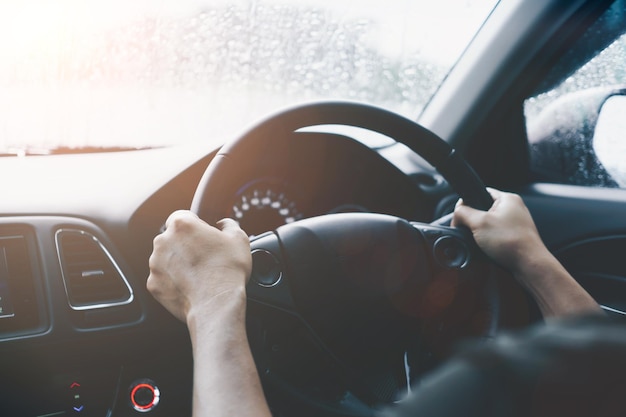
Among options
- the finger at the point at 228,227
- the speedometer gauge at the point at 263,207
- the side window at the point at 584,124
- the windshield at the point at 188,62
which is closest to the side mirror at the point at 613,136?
the side window at the point at 584,124

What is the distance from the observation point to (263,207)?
7.75ft

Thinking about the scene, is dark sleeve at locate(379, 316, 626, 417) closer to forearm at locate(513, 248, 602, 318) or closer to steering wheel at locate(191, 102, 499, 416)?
steering wheel at locate(191, 102, 499, 416)

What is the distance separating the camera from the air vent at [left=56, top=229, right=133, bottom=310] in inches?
80.1

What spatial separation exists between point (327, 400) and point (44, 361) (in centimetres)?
83

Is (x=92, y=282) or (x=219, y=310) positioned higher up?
(x=219, y=310)

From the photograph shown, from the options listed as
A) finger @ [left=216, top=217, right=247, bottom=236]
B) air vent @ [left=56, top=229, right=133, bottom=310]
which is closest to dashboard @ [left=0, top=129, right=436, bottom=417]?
air vent @ [left=56, top=229, right=133, bottom=310]

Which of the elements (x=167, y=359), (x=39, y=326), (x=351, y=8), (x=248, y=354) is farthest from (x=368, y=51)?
(x=248, y=354)

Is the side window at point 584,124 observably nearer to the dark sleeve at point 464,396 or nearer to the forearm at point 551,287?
the forearm at point 551,287

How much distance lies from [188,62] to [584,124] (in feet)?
4.46

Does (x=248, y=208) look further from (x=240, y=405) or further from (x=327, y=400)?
(x=240, y=405)

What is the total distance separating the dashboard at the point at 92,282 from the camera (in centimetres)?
200

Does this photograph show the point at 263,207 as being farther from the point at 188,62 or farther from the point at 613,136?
the point at 613,136

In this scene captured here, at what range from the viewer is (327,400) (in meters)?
1.79

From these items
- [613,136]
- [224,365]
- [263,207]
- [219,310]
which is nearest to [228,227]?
[219,310]
